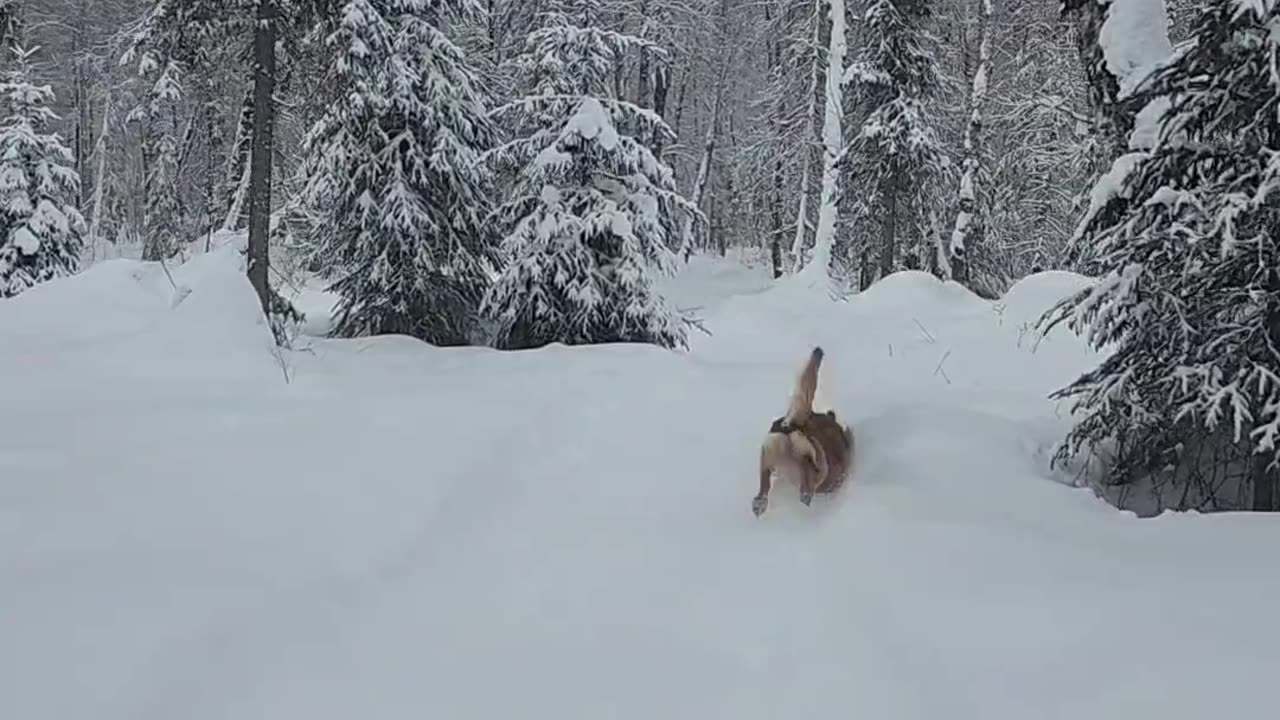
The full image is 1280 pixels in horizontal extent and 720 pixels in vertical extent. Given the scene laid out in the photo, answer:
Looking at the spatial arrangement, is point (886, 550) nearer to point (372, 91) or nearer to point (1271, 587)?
point (1271, 587)

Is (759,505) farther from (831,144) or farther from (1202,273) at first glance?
(831,144)

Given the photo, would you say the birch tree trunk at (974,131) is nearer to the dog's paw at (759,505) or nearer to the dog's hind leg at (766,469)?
the dog's hind leg at (766,469)

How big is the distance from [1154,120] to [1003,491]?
6.50 feet

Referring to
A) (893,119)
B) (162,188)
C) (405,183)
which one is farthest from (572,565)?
(162,188)

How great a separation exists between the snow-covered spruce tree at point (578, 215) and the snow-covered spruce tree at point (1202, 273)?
6.48 metres

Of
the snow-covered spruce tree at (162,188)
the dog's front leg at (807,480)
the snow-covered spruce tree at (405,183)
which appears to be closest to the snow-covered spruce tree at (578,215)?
the snow-covered spruce tree at (405,183)

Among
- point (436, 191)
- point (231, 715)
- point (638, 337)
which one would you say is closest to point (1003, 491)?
point (231, 715)

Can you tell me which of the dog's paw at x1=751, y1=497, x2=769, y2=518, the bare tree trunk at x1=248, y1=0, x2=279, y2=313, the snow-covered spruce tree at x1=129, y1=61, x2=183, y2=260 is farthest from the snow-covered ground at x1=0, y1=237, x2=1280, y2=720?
the snow-covered spruce tree at x1=129, y1=61, x2=183, y2=260

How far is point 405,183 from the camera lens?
11.5 metres

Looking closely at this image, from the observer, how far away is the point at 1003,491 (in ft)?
14.6

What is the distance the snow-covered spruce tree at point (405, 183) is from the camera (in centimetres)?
1128

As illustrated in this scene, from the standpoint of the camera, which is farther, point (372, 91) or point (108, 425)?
point (372, 91)

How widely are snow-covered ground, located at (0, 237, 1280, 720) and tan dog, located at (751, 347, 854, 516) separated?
0.32ft

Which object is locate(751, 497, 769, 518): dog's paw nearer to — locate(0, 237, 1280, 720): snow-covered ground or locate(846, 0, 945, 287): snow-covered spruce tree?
locate(0, 237, 1280, 720): snow-covered ground
